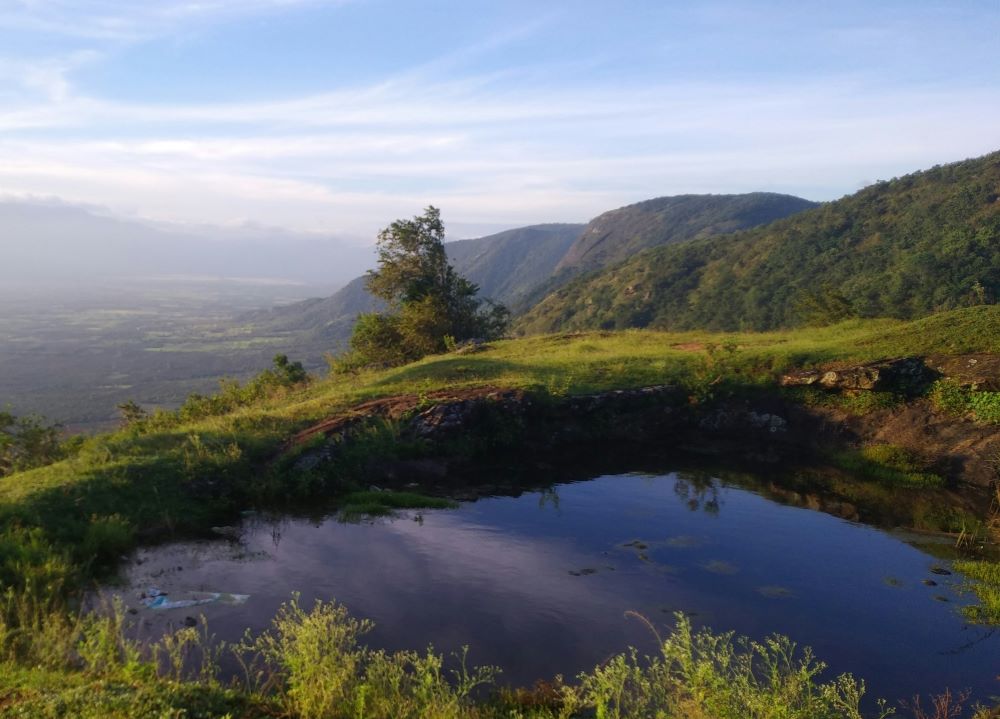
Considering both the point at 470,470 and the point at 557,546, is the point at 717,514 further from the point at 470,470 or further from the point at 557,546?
the point at 470,470

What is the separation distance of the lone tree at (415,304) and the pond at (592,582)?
23.8 metres

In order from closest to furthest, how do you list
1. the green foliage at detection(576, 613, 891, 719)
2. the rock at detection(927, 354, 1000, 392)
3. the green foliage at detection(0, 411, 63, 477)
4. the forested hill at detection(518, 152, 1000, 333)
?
the green foliage at detection(576, 613, 891, 719), the green foliage at detection(0, 411, 63, 477), the rock at detection(927, 354, 1000, 392), the forested hill at detection(518, 152, 1000, 333)

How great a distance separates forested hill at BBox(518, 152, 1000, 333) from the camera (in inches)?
3162

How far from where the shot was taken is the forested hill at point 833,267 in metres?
80.3

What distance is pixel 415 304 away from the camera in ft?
133

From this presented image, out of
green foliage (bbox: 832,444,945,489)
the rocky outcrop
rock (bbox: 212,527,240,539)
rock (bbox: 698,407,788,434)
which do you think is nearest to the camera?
rock (bbox: 212,527,240,539)

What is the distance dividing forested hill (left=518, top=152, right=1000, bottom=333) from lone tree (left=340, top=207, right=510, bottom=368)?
42304 millimetres

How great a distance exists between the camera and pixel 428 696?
26.6 ft

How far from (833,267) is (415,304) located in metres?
87.5

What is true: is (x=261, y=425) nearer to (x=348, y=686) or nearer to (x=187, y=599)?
(x=187, y=599)

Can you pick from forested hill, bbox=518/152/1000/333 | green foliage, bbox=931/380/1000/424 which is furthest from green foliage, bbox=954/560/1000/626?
forested hill, bbox=518/152/1000/333

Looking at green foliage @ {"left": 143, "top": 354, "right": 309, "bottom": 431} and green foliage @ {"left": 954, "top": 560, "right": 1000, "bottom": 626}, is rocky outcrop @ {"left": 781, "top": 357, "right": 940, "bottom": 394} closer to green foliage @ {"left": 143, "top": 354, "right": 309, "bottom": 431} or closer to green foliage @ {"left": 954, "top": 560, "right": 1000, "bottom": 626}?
green foliage @ {"left": 954, "top": 560, "right": 1000, "bottom": 626}

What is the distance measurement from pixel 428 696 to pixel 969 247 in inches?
4002

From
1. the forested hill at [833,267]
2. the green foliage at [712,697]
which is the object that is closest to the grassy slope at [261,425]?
the green foliage at [712,697]
